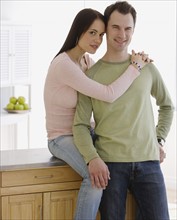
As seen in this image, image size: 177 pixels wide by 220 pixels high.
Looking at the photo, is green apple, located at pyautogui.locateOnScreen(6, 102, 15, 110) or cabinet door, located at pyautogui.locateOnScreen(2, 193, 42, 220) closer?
cabinet door, located at pyautogui.locateOnScreen(2, 193, 42, 220)

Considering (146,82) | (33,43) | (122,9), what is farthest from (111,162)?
(33,43)

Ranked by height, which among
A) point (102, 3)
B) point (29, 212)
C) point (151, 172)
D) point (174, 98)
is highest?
point (102, 3)

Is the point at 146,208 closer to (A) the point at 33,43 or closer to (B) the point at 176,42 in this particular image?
(B) the point at 176,42

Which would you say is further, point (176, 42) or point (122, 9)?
point (176, 42)

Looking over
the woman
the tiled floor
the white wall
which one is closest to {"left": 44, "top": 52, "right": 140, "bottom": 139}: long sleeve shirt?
the woman

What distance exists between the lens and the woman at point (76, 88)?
251 cm

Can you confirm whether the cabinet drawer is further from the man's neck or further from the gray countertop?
the man's neck

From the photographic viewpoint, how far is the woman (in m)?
2.51

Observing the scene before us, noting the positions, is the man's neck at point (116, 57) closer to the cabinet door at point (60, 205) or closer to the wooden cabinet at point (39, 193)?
the wooden cabinet at point (39, 193)

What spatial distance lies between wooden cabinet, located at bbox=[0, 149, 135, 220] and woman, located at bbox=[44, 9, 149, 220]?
3.9 inches

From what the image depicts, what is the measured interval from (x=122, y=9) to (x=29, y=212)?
107 centimetres

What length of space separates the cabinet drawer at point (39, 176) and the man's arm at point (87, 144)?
0.69 feet

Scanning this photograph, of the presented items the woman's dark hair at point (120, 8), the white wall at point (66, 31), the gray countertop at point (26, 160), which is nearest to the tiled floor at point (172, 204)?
the white wall at point (66, 31)

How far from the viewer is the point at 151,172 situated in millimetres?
2586
